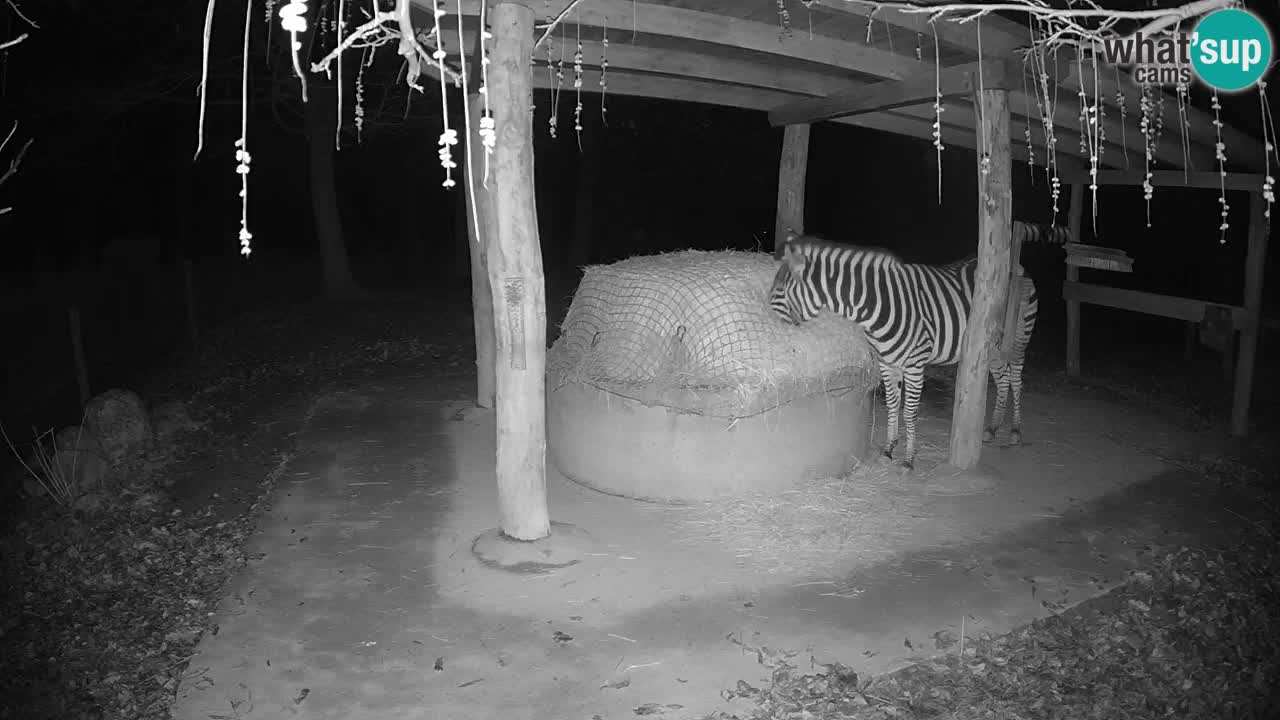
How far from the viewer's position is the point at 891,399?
723cm

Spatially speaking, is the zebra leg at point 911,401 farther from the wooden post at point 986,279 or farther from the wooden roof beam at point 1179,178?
the wooden roof beam at point 1179,178

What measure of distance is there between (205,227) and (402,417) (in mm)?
23799

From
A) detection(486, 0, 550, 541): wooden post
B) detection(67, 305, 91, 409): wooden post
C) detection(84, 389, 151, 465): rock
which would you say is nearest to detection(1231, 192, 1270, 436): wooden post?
detection(486, 0, 550, 541): wooden post

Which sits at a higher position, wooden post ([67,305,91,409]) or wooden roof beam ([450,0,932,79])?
wooden roof beam ([450,0,932,79])

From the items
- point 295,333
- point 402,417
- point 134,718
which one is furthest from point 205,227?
point 134,718

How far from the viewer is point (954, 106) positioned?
7.52 metres

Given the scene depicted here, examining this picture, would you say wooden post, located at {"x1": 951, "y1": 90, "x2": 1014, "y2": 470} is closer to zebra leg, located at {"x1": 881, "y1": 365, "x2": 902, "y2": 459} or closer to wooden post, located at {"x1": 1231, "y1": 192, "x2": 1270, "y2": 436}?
zebra leg, located at {"x1": 881, "y1": 365, "x2": 902, "y2": 459}

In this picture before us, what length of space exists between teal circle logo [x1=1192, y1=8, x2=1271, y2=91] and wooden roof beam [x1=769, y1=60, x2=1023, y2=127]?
3.64ft

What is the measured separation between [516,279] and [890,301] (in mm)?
3204

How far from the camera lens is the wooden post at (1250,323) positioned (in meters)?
7.93

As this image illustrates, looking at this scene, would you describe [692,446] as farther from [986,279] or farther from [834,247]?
[986,279]

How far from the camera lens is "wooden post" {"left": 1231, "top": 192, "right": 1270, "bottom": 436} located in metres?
7.93

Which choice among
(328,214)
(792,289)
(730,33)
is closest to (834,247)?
(792,289)

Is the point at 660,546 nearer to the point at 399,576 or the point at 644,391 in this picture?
the point at 644,391
